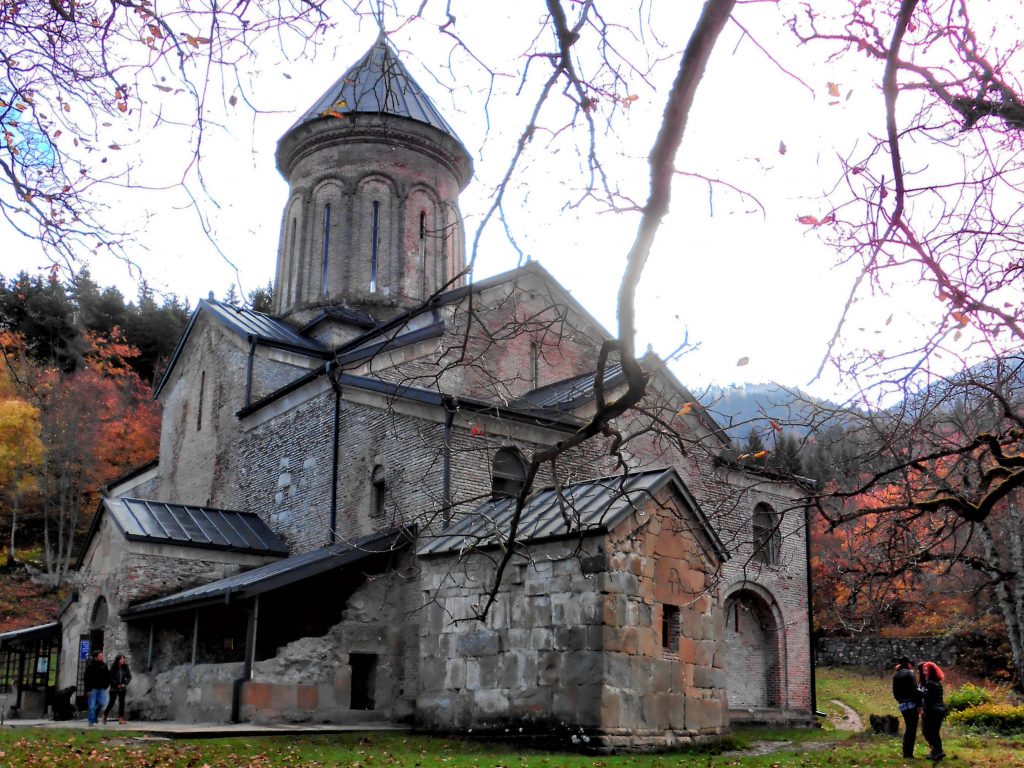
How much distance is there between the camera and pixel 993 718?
17.2 metres

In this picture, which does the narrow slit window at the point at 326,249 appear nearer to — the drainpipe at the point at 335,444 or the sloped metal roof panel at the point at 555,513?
the drainpipe at the point at 335,444

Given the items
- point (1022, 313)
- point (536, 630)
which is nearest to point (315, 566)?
point (536, 630)

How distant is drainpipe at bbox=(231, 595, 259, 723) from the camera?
14492 mm

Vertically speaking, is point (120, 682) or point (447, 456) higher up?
point (447, 456)

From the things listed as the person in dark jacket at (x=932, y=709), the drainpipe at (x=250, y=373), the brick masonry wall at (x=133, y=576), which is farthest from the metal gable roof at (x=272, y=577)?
the person in dark jacket at (x=932, y=709)

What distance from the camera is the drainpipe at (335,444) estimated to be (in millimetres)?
17719

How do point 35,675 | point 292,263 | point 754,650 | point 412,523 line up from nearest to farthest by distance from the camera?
1. point 412,523
2. point 754,650
3. point 35,675
4. point 292,263

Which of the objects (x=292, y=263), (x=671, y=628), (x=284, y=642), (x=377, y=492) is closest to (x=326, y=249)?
(x=292, y=263)

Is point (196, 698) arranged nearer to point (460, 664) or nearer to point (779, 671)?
point (460, 664)

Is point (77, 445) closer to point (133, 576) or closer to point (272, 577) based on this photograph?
point (133, 576)

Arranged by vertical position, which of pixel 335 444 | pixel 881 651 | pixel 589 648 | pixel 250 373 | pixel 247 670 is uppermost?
pixel 250 373

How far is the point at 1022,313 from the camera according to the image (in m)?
6.85

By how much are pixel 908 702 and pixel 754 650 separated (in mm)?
9190

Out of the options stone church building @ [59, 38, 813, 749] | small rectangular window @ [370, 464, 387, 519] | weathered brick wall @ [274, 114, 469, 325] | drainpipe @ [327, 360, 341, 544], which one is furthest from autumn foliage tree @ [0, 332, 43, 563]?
small rectangular window @ [370, 464, 387, 519]
